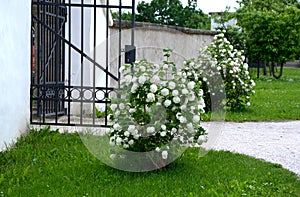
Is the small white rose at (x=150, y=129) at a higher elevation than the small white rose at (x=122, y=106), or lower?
lower

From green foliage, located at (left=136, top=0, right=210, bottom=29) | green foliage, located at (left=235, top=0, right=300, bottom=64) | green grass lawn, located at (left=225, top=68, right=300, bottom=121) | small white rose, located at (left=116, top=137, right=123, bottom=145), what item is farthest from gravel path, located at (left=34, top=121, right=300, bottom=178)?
green foliage, located at (left=136, top=0, right=210, bottom=29)

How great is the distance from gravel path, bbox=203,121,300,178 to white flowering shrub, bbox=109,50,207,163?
141 centimetres

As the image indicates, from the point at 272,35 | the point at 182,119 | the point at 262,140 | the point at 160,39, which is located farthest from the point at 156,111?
the point at 272,35

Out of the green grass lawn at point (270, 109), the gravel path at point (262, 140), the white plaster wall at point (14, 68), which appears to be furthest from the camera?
the green grass lawn at point (270, 109)

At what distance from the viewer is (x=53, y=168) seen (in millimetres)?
5688

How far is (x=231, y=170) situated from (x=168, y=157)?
2.34ft

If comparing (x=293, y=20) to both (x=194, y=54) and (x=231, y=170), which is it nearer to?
(x=194, y=54)

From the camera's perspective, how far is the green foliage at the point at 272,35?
A: 23984 mm

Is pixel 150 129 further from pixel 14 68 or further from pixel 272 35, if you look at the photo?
pixel 272 35

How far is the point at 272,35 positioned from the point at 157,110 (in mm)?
19243

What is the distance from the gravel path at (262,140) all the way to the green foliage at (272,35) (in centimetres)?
1375

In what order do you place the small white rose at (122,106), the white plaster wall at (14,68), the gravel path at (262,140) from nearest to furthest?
the small white rose at (122,106) → the white plaster wall at (14,68) → the gravel path at (262,140)

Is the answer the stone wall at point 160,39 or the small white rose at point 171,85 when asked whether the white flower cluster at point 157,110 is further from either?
the stone wall at point 160,39

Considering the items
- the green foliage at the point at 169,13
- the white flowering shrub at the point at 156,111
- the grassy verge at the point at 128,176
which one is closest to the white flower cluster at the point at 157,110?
the white flowering shrub at the point at 156,111
